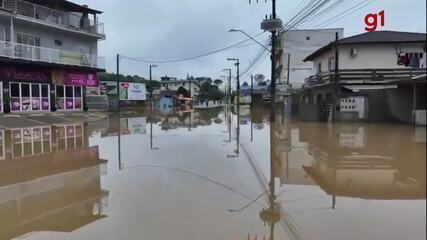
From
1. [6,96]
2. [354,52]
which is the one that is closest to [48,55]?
[6,96]

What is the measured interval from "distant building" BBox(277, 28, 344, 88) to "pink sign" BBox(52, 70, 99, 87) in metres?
35.9

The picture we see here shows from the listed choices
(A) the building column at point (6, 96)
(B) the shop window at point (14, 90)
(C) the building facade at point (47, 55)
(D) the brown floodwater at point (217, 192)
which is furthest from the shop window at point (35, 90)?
(D) the brown floodwater at point (217, 192)

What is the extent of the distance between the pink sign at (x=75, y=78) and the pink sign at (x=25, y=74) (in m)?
1.01

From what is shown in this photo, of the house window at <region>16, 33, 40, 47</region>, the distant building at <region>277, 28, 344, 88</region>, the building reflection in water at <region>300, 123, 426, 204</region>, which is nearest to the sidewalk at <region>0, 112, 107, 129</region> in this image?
the house window at <region>16, 33, 40, 47</region>

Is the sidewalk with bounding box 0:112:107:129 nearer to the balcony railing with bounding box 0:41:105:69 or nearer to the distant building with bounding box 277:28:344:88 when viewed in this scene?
the balcony railing with bounding box 0:41:105:69

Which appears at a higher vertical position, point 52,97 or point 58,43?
point 58,43

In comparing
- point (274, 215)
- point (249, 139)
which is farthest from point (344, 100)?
point (274, 215)

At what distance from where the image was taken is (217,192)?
9.39 metres

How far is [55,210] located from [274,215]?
3823 millimetres

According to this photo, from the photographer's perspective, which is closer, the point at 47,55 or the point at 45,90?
the point at 47,55

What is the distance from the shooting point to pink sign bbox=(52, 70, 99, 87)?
1437 inches

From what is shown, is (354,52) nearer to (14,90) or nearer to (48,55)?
(48,55)

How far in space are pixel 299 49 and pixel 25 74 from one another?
47.9 meters

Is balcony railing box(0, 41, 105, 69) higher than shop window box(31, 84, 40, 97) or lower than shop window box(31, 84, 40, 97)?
higher
